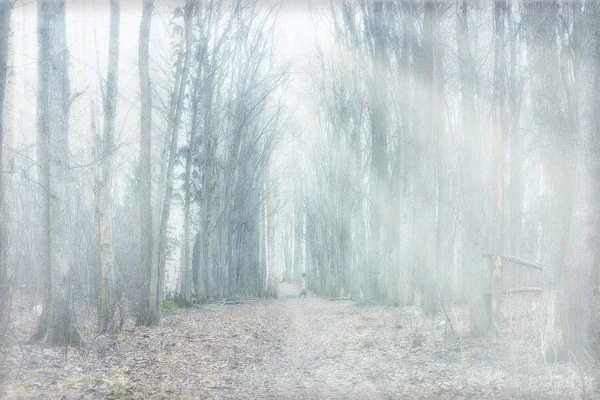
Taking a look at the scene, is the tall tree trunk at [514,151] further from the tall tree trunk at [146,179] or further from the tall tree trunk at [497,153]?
the tall tree trunk at [146,179]

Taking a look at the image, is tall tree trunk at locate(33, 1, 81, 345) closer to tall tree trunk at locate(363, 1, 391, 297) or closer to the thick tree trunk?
the thick tree trunk

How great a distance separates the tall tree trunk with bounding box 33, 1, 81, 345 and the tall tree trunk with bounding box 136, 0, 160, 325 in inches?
86.4

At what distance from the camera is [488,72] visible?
1305 centimetres

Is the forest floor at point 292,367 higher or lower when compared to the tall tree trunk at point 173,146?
lower

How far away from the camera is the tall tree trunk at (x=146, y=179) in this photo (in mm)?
8047

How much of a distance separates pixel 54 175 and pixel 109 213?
1793mm

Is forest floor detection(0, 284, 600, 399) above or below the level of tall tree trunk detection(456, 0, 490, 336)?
below

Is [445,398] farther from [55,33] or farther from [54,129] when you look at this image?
[55,33]

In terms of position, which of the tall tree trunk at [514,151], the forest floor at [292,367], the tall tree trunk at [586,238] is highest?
the tall tree trunk at [514,151]

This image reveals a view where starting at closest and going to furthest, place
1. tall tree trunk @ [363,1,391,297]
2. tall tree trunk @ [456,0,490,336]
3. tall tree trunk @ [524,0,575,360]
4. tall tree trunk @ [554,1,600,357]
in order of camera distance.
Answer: tall tree trunk @ [554,1,600,357] → tall tree trunk @ [524,0,575,360] → tall tree trunk @ [456,0,490,336] → tall tree trunk @ [363,1,391,297]

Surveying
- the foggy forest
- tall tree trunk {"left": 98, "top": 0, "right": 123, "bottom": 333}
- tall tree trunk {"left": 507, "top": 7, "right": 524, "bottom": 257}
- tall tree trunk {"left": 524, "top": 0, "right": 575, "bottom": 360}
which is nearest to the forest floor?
the foggy forest

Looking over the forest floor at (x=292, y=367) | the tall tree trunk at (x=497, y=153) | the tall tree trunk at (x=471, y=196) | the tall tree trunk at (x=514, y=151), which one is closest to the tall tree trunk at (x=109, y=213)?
the forest floor at (x=292, y=367)

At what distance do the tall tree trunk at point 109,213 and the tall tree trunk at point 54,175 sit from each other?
0.86 meters

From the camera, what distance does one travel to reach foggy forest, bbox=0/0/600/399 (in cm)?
475
